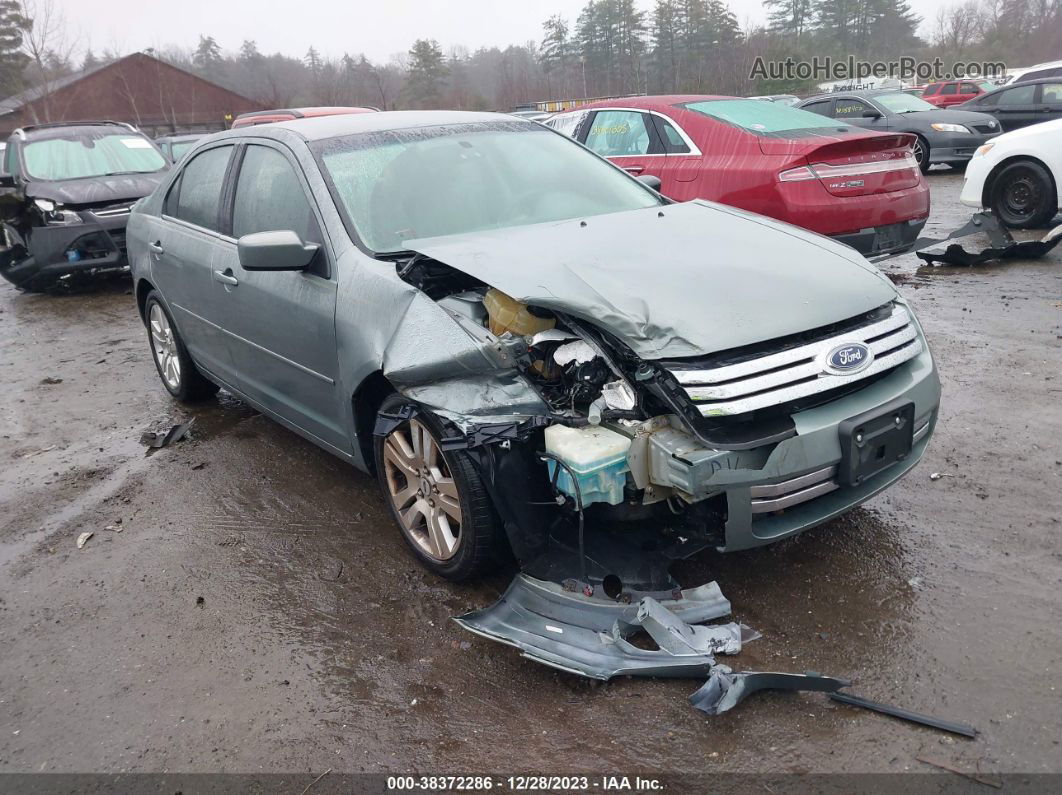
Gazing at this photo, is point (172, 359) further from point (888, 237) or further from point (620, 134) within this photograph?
point (888, 237)

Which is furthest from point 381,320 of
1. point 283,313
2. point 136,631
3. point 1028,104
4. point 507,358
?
point 1028,104

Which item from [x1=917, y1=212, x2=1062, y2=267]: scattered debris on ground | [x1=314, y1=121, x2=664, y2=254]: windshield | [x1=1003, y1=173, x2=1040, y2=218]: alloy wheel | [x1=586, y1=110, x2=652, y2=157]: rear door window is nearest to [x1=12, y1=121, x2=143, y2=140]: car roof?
[x1=586, y1=110, x2=652, y2=157]: rear door window

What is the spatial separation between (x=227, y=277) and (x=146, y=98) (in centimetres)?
4811

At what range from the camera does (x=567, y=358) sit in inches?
111

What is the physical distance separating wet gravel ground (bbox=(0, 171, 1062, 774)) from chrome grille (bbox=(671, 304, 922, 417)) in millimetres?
811

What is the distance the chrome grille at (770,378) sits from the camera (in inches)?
101

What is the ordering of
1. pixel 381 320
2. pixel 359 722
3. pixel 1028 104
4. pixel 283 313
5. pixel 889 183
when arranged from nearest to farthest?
1. pixel 359 722
2. pixel 381 320
3. pixel 283 313
4. pixel 889 183
5. pixel 1028 104

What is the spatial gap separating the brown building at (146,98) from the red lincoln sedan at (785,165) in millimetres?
36779

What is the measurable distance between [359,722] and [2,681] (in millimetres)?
1392

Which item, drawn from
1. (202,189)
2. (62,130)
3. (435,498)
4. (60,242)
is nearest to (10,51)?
(62,130)

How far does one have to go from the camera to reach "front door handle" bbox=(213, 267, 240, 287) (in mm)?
4062

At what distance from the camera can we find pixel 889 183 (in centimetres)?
636

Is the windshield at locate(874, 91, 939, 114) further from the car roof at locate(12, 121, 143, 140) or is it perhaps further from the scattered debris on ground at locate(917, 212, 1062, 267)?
the car roof at locate(12, 121, 143, 140)

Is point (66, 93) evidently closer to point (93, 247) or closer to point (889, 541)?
point (93, 247)
